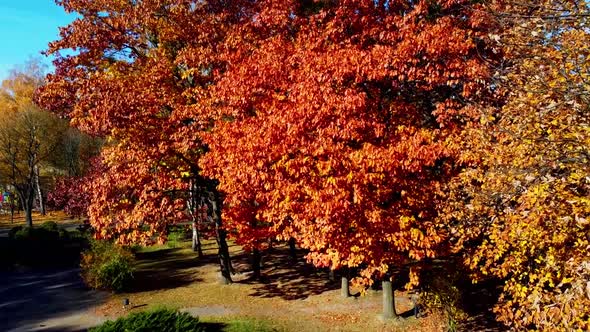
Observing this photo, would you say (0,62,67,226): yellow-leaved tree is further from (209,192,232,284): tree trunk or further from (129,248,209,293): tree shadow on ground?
(209,192,232,284): tree trunk

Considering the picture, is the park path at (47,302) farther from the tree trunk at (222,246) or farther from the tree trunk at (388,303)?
the tree trunk at (388,303)

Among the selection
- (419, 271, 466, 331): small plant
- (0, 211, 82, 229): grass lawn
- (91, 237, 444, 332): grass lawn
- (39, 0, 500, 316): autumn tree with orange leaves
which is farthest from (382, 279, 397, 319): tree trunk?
(0, 211, 82, 229): grass lawn

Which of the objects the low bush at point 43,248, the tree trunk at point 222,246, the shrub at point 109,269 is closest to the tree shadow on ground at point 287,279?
the tree trunk at point 222,246

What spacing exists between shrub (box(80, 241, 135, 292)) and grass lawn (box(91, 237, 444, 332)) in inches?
25.8

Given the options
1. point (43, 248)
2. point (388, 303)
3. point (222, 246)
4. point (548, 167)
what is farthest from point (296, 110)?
point (43, 248)

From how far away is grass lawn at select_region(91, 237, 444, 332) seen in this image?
1497cm

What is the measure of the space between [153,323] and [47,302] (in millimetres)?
10709

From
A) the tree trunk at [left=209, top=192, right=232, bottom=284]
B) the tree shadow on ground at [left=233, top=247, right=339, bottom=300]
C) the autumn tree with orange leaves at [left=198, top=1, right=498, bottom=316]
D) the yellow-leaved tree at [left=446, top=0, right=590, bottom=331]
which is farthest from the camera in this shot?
the tree trunk at [left=209, top=192, right=232, bottom=284]

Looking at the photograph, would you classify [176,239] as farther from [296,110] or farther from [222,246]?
[296,110]

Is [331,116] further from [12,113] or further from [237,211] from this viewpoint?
[12,113]

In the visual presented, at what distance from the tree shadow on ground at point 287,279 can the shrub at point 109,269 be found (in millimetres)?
5879

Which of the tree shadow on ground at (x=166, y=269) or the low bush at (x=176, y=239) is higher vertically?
the low bush at (x=176, y=239)

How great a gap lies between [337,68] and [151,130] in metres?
8.61

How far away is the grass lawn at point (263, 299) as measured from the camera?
14969mm
